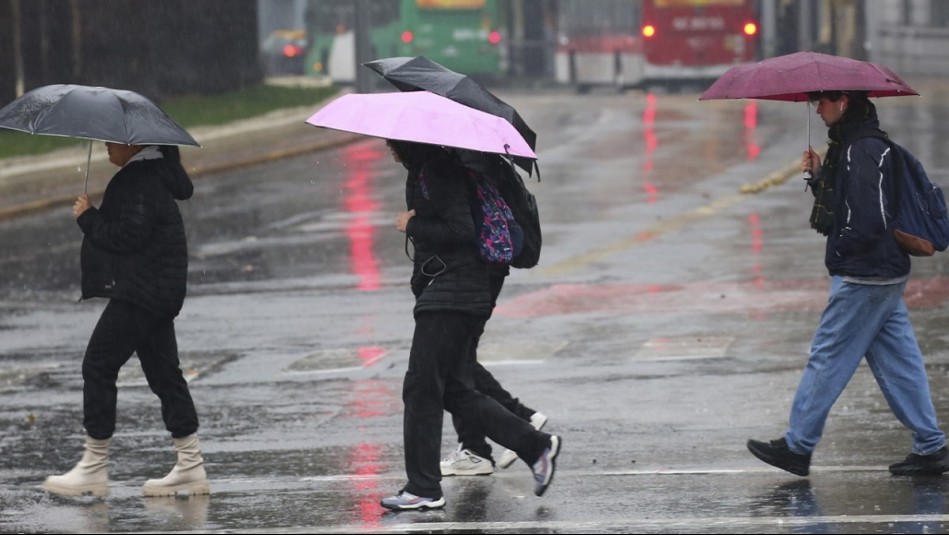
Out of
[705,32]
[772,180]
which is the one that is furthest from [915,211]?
[705,32]

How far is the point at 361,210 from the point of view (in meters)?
21.5

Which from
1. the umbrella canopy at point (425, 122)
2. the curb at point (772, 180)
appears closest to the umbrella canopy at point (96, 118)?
the umbrella canopy at point (425, 122)

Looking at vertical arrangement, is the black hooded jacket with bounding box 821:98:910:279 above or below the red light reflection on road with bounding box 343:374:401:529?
above

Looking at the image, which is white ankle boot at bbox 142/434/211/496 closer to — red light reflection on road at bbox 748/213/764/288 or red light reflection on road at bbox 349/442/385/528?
red light reflection on road at bbox 349/442/385/528

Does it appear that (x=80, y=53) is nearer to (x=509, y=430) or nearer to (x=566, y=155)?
(x=566, y=155)

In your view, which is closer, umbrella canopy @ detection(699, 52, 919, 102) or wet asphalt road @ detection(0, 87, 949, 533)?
wet asphalt road @ detection(0, 87, 949, 533)

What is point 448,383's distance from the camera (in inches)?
308

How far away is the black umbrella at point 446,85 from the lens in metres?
7.70

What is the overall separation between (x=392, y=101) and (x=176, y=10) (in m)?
33.6

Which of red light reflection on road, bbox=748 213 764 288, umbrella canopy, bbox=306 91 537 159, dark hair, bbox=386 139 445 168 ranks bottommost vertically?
red light reflection on road, bbox=748 213 764 288

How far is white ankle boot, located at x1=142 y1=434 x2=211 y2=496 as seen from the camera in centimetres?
808

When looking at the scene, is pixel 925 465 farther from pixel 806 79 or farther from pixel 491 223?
pixel 491 223

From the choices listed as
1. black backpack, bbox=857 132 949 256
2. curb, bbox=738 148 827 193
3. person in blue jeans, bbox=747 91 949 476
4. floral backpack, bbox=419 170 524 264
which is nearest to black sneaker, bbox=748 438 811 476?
person in blue jeans, bbox=747 91 949 476

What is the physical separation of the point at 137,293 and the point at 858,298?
3031mm
